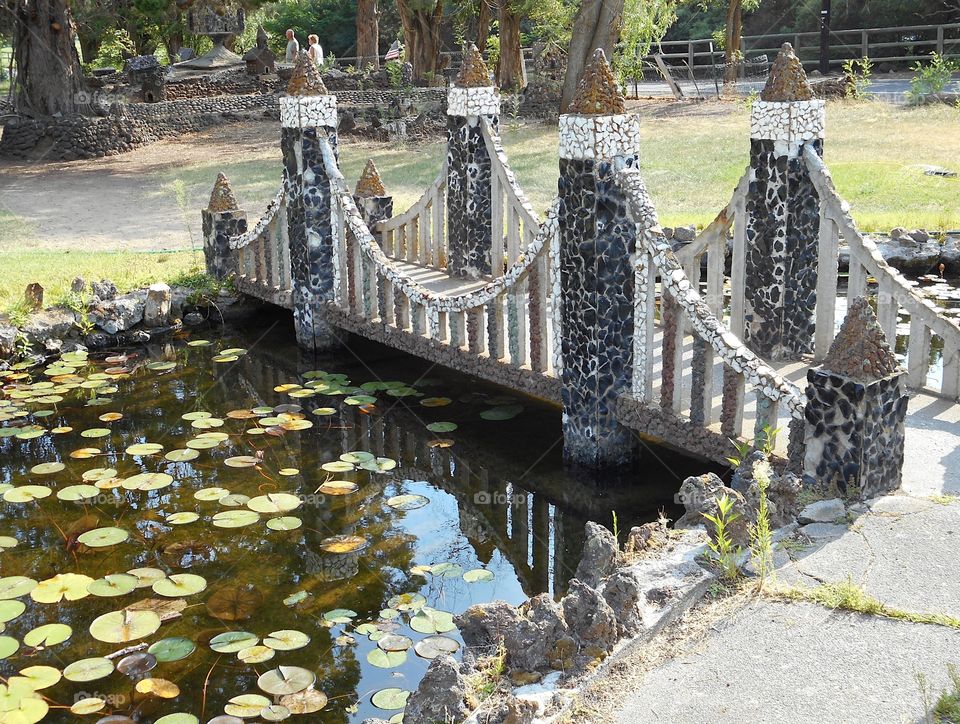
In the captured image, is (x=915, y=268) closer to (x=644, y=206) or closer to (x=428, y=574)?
(x=644, y=206)

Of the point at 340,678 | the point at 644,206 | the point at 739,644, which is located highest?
the point at 644,206

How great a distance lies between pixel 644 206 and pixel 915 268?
6.11 meters

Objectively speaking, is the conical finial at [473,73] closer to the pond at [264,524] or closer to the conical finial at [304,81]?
the conical finial at [304,81]

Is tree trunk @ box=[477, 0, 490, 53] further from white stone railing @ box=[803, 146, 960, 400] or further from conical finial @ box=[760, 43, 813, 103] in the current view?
white stone railing @ box=[803, 146, 960, 400]

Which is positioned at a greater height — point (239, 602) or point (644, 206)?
point (644, 206)

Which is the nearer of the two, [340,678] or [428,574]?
[340,678]

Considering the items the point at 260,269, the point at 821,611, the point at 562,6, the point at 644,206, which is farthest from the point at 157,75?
the point at 821,611

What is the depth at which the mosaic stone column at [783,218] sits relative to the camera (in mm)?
6836

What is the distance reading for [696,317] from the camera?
605 cm

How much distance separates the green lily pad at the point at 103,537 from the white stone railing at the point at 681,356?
122 inches

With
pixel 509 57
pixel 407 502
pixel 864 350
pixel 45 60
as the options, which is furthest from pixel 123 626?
pixel 509 57

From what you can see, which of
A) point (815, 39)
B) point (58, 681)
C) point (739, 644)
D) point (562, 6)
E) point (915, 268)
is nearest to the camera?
point (739, 644)

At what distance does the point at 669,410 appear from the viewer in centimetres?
641

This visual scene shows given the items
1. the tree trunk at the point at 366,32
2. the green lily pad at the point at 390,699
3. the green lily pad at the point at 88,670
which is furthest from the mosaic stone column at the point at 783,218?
the tree trunk at the point at 366,32
